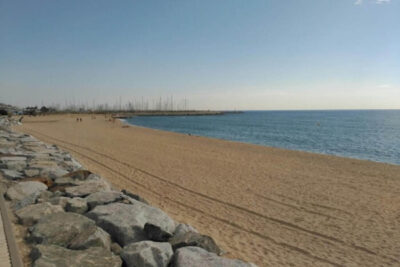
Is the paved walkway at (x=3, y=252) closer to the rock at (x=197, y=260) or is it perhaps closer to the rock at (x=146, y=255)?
the rock at (x=146, y=255)

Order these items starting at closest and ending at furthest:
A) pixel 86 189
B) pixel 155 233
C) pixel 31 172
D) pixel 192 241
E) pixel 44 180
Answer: pixel 192 241
pixel 155 233
pixel 86 189
pixel 44 180
pixel 31 172

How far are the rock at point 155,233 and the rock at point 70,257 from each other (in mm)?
765

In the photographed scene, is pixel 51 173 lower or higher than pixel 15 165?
lower

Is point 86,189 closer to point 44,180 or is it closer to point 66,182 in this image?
point 66,182

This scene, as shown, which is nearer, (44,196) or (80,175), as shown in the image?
(44,196)

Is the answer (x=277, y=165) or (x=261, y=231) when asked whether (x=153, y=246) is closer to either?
(x=261, y=231)

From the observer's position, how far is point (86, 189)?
5602 mm

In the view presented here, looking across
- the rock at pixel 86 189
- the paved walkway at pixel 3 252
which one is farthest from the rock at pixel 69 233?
the rock at pixel 86 189

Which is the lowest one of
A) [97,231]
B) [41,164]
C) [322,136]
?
[322,136]

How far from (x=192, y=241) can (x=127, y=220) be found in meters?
1.04

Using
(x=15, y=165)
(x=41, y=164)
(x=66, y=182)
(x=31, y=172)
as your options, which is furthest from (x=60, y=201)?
(x=15, y=165)

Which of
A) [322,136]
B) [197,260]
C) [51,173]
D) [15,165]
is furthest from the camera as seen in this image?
[322,136]

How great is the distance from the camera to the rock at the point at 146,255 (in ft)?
10.6

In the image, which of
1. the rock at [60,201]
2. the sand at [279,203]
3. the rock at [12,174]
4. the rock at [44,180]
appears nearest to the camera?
the rock at [60,201]
